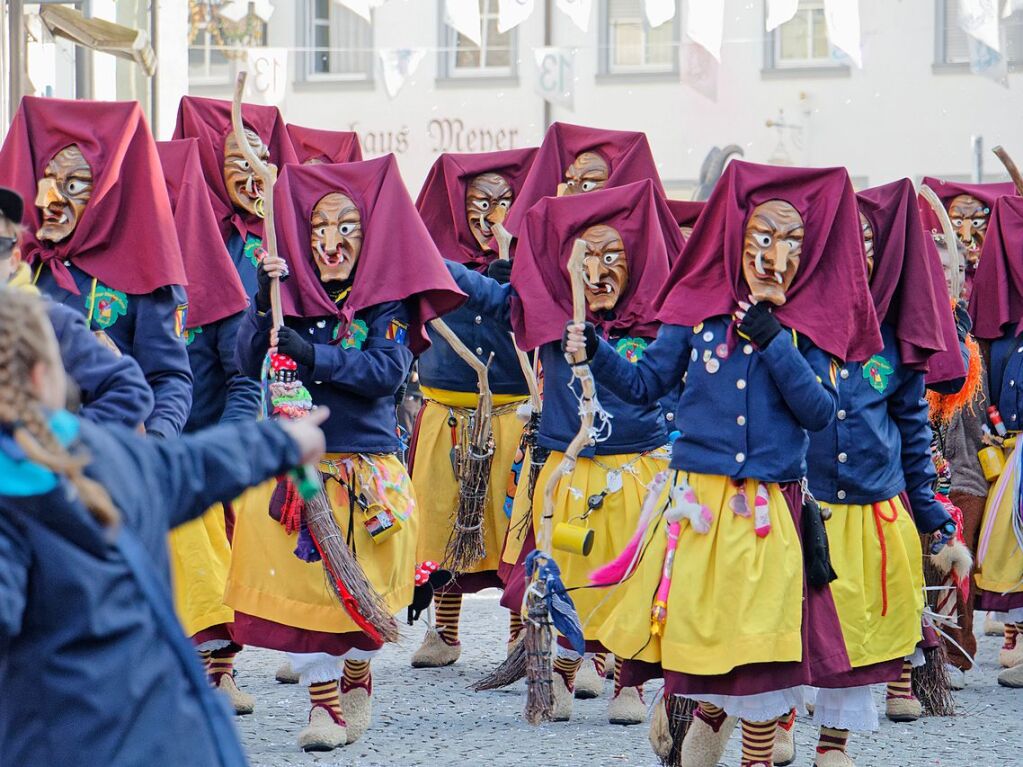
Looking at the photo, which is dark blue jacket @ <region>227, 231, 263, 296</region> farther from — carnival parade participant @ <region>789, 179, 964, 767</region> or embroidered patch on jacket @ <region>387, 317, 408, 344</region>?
carnival parade participant @ <region>789, 179, 964, 767</region>

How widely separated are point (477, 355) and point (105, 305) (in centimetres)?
216

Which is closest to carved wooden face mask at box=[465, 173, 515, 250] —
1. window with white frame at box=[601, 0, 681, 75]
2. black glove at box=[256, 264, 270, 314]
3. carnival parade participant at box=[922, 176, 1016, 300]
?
black glove at box=[256, 264, 270, 314]

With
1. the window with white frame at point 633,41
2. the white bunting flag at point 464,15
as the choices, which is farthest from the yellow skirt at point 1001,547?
the window with white frame at point 633,41

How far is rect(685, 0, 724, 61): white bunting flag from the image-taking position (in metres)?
17.6

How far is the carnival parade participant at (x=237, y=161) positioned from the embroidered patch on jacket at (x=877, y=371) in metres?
2.54

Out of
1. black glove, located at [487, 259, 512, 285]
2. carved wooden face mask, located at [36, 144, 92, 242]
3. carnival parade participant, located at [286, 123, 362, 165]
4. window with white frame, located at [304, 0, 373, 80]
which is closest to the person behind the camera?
carved wooden face mask, located at [36, 144, 92, 242]

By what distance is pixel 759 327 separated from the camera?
5102mm

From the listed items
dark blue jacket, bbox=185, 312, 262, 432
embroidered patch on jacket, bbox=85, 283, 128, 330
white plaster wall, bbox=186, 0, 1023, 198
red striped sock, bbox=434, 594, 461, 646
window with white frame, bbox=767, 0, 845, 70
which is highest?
window with white frame, bbox=767, 0, 845, 70

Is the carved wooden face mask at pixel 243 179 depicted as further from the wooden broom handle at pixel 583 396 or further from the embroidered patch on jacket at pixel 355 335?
the wooden broom handle at pixel 583 396

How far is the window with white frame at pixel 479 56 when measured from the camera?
1827cm

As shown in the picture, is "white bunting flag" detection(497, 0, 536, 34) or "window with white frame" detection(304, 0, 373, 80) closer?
"white bunting flag" detection(497, 0, 536, 34)

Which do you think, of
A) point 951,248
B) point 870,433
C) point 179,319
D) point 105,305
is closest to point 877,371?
point 870,433

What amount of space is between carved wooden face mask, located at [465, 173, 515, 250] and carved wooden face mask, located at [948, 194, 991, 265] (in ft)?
7.36

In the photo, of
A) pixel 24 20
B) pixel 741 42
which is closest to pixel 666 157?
pixel 741 42
